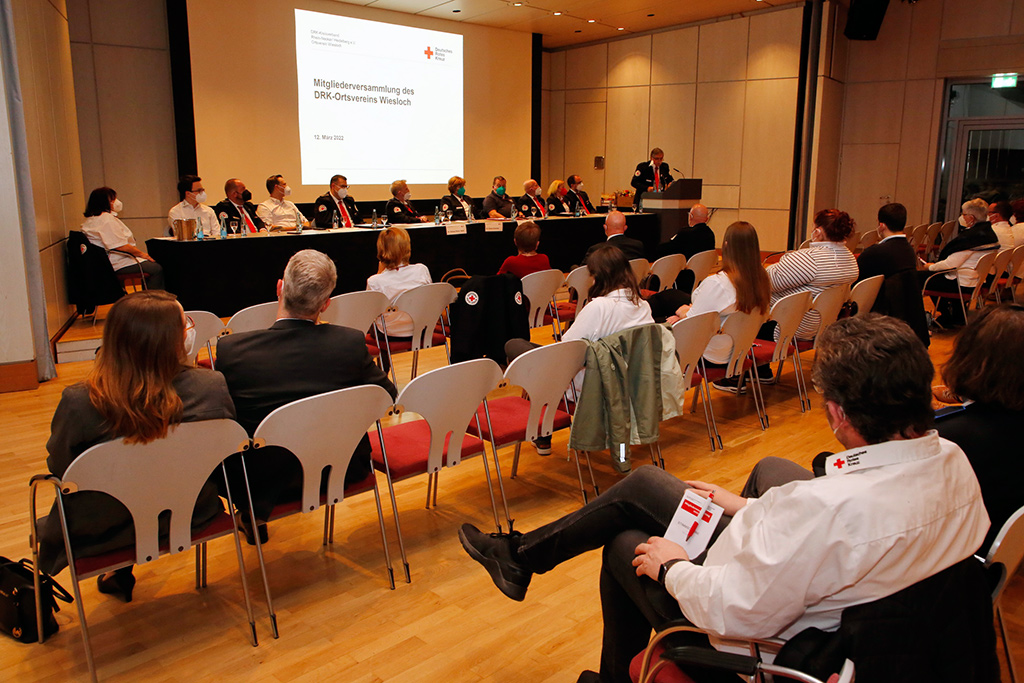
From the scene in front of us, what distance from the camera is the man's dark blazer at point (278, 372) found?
259 cm

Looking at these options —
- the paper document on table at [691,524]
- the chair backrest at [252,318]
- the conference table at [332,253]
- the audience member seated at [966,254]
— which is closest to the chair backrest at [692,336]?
the paper document on table at [691,524]

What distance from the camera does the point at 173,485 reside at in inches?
90.4

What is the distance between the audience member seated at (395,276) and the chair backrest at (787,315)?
241cm

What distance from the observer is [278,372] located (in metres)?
2.64

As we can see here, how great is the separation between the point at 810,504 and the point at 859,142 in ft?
44.0

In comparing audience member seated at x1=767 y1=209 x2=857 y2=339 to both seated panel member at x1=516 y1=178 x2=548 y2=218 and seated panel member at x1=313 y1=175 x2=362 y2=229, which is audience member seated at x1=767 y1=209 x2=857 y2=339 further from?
seated panel member at x1=516 y1=178 x2=548 y2=218

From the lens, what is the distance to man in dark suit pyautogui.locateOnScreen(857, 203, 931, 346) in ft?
17.8

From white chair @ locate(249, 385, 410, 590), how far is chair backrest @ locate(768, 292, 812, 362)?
2.89 m

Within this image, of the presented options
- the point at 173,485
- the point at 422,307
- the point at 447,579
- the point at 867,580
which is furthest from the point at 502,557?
the point at 422,307

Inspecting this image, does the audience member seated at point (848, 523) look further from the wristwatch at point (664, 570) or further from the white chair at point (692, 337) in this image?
the white chair at point (692, 337)

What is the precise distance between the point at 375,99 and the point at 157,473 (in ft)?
33.2

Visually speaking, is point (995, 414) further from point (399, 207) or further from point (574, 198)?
point (574, 198)

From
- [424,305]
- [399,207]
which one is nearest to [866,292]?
[424,305]

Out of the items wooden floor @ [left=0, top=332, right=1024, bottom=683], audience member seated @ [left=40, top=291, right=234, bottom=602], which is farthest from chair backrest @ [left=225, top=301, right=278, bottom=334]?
audience member seated @ [left=40, top=291, right=234, bottom=602]
